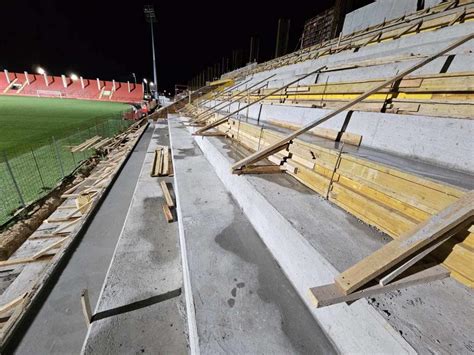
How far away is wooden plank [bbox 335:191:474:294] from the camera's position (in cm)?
123

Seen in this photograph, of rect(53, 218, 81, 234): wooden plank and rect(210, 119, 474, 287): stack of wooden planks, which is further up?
rect(210, 119, 474, 287): stack of wooden planks

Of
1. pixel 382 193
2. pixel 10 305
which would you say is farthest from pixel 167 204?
pixel 382 193

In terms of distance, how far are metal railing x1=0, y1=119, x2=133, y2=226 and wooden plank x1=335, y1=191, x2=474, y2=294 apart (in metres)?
7.79

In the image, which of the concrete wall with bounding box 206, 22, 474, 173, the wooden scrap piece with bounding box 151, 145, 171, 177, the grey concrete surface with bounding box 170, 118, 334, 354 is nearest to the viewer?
the grey concrete surface with bounding box 170, 118, 334, 354

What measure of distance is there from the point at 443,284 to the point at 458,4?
10.6 metres

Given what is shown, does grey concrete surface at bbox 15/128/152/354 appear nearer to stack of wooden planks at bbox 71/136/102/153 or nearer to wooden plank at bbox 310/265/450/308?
wooden plank at bbox 310/265/450/308

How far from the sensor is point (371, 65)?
4.45 metres

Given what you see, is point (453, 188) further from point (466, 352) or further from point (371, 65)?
point (371, 65)

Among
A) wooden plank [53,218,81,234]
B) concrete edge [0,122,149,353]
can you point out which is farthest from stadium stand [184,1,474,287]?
wooden plank [53,218,81,234]

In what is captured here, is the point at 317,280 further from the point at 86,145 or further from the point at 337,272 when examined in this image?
the point at 86,145

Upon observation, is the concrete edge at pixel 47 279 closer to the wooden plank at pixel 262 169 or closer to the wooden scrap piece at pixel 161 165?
the wooden scrap piece at pixel 161 165

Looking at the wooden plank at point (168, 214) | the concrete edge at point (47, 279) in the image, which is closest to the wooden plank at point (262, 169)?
the wooden plank at point (168, 214)

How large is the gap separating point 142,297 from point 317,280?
1990mm

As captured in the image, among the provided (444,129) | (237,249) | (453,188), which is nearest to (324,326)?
(237,249)
